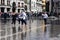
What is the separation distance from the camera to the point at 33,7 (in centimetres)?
12462

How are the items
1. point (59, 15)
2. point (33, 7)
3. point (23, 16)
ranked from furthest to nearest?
1. point (33, 7)
2. point (59, 15)
3. point (23, 16)

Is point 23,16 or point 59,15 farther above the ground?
point 23,16

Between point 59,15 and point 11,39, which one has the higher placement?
point 11,39

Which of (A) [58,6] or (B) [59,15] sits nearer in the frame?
(B) [59,15]

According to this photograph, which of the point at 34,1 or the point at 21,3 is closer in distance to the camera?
the point at 21,3

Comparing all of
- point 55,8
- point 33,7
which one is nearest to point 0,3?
point 55,8

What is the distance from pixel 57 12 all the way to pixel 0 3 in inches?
784

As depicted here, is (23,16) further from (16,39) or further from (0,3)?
(0,3)

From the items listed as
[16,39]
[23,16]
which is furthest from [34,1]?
[16,39]

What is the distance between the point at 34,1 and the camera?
→ 129375mm

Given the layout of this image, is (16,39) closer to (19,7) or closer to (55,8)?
(55,8)

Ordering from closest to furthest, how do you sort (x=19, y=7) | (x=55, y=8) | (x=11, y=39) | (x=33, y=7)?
(x=11, y=39), (x=55, y=8), (x=19, y=7), (x=33, y=7)

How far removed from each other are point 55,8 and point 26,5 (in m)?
31.5

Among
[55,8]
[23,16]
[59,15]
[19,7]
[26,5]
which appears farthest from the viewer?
[26,5]
